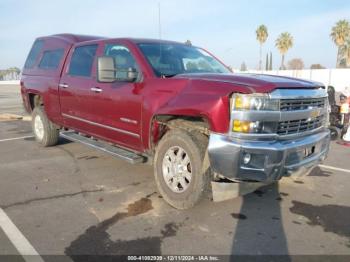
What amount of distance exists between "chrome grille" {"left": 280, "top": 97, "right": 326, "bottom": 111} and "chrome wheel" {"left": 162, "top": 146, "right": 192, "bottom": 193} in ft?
3.78

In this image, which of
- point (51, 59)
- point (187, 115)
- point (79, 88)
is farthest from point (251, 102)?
point (51, 59)

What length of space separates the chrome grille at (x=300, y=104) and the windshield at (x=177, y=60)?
153 centimetres

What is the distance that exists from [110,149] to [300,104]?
8.86 feet

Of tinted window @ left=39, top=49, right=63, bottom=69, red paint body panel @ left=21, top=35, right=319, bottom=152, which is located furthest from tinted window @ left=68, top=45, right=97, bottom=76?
tinted window @ left=39, top=49, right=63, bottom=69

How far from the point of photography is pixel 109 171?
550 cm

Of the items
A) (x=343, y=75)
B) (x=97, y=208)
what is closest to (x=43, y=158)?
(x=97, y=208)

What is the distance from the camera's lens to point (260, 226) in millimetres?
3646

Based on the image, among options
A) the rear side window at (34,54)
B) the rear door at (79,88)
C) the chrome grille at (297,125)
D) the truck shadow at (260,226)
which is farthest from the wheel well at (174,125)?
the rear side window at (34,54)

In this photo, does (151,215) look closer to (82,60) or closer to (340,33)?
(82,60)

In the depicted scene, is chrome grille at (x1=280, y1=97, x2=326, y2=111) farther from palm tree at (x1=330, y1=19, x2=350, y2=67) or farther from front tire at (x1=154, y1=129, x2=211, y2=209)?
palm tree at (x1=330, y1=19, x2=350, y2=67)

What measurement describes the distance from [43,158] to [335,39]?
178 ft

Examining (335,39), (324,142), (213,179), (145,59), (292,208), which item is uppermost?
(335,39)

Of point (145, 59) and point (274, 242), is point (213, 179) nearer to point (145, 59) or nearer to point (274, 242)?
point (274, 242)

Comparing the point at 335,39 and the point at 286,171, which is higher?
the point at 335,39
